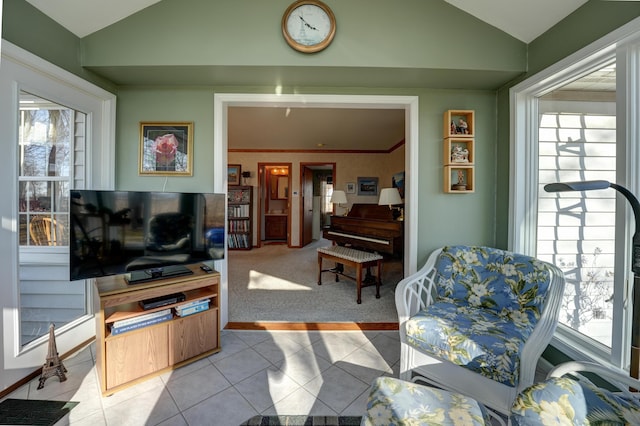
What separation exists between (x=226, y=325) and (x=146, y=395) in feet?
2.88

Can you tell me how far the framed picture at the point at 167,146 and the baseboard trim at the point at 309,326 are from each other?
4.76 ft

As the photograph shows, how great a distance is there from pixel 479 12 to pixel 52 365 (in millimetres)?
3765

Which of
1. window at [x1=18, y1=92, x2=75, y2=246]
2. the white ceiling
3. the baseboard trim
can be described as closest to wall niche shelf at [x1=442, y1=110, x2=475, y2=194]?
the white ceiling

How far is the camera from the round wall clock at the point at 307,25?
6.48 feet

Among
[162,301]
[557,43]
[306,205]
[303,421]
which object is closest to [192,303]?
[162,301]

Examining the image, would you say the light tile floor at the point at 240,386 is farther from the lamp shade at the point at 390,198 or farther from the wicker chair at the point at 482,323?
the lamp shade at the point at 390,198

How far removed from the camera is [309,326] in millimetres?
2449

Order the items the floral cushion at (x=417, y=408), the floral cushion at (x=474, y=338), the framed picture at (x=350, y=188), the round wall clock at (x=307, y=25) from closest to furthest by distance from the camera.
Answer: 1. the floral cushion at (x=417, y=408)
2. the floral cushion at (x=474, y=338)
3. the round wall clock at (x=307, y=25)
4. the framed picture at (x=350, y=188)

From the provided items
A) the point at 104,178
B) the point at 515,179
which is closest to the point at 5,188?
the point at 104,178

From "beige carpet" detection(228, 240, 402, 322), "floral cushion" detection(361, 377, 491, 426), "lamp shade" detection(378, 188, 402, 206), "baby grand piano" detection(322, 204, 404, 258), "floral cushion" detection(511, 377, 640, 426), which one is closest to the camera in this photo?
"floral cushion" detection(511, 377, 640, 426)

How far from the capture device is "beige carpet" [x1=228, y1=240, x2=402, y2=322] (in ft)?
8.77

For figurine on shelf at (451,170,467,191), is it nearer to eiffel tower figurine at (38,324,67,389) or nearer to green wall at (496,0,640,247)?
green wall at (496,0,640,247)

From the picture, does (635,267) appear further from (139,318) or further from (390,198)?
(390,198)

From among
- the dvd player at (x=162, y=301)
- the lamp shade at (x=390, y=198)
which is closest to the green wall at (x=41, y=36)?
the dvd player at (x=162, y=301)
